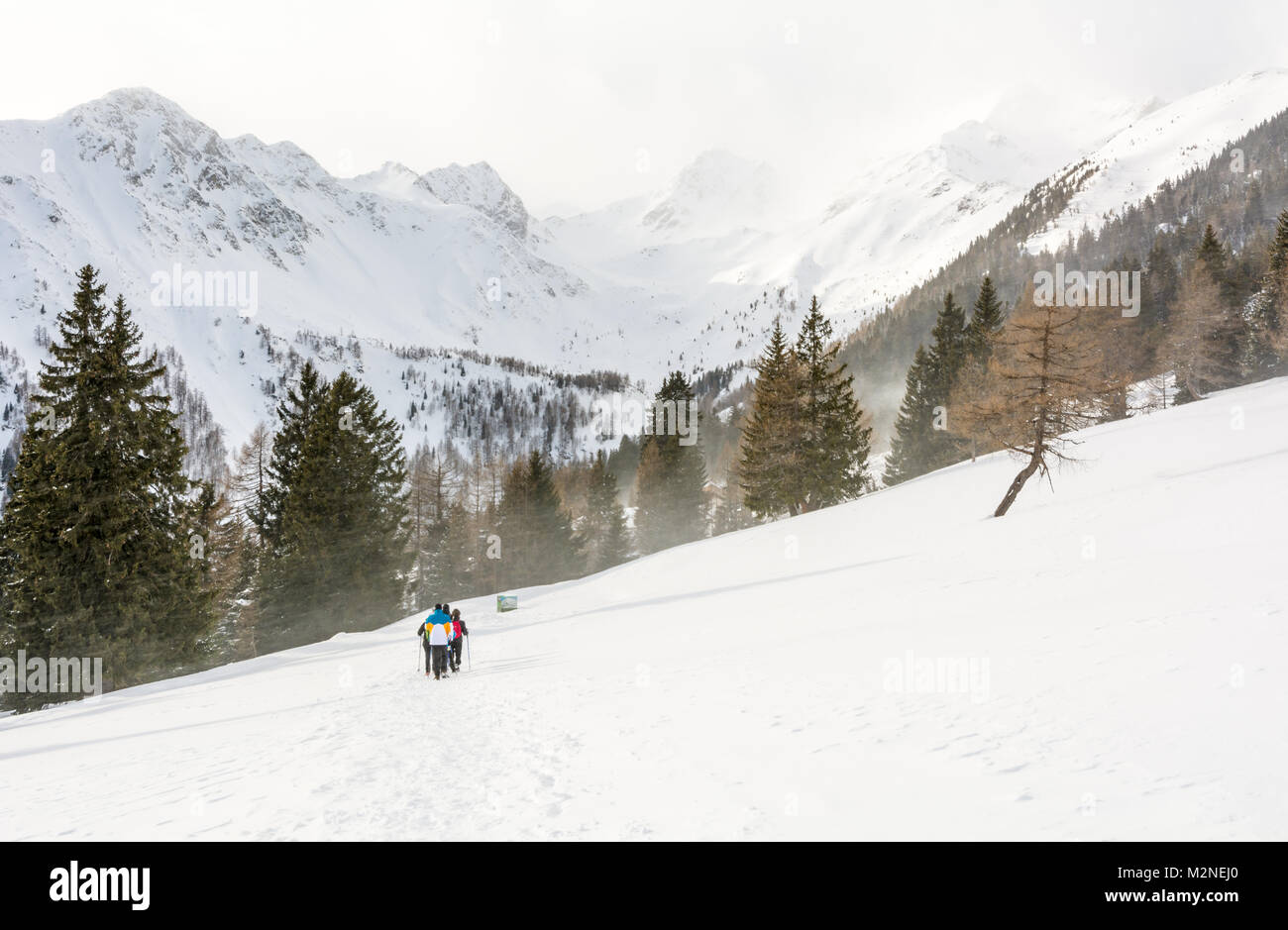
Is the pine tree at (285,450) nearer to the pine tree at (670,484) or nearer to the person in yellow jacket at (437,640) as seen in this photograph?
the person in yellow jacket at (437,640)

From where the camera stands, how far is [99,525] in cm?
2142

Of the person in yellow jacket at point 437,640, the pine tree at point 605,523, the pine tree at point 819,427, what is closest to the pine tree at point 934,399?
the pine tree at point 819,427

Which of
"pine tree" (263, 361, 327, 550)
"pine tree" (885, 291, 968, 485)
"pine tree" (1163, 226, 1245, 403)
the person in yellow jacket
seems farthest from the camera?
"pine tree" (885, 291, 968, 485)

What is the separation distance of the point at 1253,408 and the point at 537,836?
39462mm

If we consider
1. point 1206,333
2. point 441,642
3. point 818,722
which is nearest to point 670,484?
point 1206,333

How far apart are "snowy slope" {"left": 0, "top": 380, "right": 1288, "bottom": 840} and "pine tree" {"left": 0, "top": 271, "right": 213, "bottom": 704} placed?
12.2ft

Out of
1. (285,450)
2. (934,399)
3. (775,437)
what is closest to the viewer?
(285,450)

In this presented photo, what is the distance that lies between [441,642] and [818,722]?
1099 cm

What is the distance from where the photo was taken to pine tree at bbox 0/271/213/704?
20594mm

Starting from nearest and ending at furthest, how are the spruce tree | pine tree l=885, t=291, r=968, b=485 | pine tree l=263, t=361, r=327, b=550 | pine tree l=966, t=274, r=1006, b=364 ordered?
1. pine tree l=263, t=361, r=327, b=550
2. pine tree l=966, t=274, r=1006, b=364
3. the spruce tree
4. pine tree l=885, t=291, r=968, b=485

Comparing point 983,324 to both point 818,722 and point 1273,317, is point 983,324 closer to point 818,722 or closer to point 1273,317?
point 1273,317

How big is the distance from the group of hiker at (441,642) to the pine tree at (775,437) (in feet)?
86.7

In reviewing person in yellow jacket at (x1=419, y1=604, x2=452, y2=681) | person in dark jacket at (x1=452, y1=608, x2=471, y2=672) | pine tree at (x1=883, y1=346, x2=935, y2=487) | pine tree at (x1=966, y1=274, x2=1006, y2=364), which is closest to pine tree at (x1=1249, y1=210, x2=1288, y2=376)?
pine tree at (x1=966, y1=274, x2=1006, y2=364)

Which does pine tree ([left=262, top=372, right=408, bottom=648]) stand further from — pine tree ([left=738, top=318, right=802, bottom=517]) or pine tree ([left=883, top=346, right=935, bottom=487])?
pine tree ([left=883, top=346, right=935, bottom=487])
